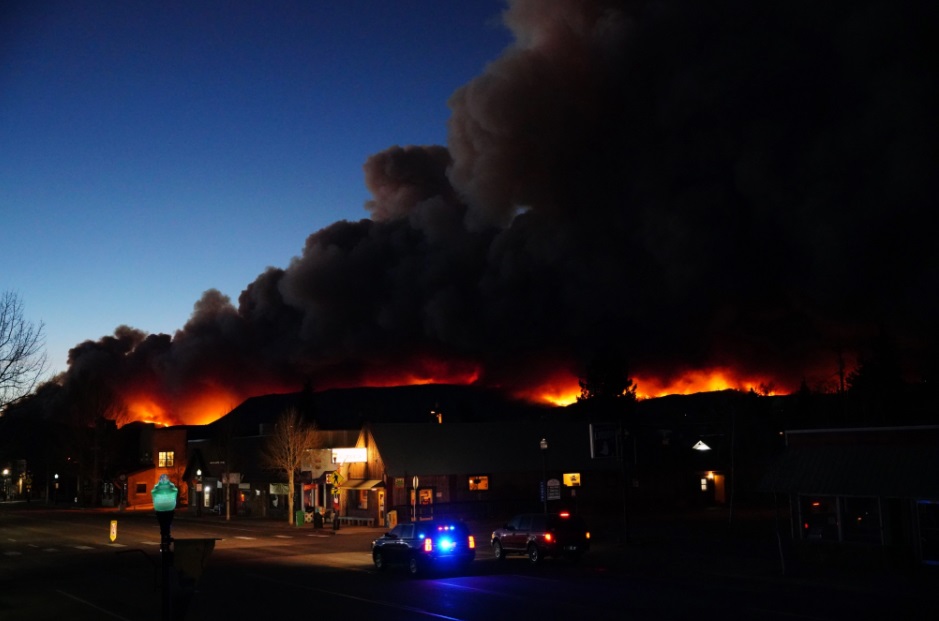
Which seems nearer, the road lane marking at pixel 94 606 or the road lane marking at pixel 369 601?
the road lane marking at pixel 369 601

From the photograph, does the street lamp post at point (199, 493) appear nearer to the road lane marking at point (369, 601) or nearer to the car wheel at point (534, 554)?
the car wheel at point (534, 554)

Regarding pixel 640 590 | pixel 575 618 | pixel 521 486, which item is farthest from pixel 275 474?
pixel 575 618

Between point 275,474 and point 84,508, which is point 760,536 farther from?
point 84,508

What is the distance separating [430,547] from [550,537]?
4071 millimetres

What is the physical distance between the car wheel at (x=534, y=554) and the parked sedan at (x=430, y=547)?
8.38 ft

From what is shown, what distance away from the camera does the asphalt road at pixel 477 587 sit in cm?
1766

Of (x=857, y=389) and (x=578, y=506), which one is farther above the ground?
(x=857, y=389)

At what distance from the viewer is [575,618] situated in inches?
650

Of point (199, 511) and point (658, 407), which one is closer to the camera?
point (199, 511)

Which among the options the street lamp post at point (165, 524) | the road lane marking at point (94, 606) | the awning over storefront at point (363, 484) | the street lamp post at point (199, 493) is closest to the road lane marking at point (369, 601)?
the road lane marking at point (94, 606)

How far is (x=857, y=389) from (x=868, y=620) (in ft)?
182

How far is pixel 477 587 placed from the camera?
2181cm

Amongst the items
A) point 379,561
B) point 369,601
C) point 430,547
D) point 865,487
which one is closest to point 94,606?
point 369,601

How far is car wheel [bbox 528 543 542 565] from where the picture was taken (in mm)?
27125
